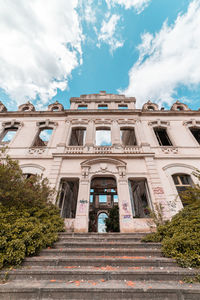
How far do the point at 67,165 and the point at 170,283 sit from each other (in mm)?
7219

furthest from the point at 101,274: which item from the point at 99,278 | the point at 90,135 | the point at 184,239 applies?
the point at 90,135

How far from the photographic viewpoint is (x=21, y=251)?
3389 mm

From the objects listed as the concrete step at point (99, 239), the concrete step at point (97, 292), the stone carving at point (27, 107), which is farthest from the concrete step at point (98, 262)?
the stone carving at point (27, 107)

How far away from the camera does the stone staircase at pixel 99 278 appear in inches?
97.1

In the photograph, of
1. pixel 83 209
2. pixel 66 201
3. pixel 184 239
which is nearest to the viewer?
pixel 184 239

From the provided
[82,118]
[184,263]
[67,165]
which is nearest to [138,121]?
[82,118]

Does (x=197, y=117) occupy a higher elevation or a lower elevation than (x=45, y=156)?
higher

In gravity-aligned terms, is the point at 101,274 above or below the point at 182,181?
below

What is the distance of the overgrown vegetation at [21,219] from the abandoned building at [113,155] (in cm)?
178

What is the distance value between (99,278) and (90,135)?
28.2 ft

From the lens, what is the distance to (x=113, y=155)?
8.95 metres

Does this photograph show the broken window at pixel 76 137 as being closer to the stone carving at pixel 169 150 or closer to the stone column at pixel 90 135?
the stone column at pixel 90 135

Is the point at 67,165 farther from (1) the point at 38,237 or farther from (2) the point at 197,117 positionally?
(2) the point at 197,117

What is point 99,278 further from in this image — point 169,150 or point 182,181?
point 169,150
